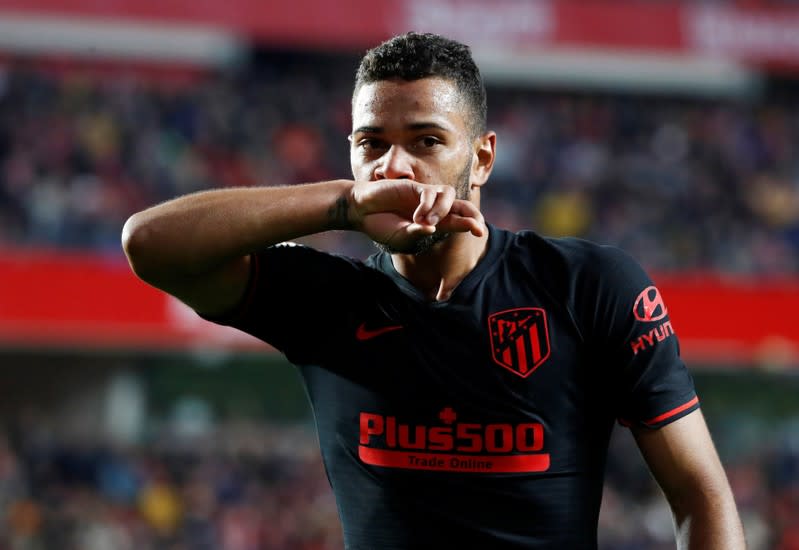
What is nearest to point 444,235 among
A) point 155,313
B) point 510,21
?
point 155,313

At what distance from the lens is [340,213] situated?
2213 mm

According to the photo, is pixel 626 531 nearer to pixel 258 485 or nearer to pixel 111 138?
pixel 258 485

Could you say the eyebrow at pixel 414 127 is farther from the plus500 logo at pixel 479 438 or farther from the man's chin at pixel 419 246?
the plus500 logo at pixel 479 438

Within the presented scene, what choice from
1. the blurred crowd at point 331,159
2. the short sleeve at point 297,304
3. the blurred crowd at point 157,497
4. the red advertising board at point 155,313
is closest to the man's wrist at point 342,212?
the short sleeve at point 297,304

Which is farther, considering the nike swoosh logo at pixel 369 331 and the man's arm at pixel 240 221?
the nike swoosh logo at pixel 369 331

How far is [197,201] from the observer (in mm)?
2270

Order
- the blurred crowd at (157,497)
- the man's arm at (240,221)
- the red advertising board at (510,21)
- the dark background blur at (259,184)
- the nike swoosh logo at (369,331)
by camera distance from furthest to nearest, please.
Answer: the red advertising board at (510,21) < the dark background blur at (259,184) < the blurred crowd at (157,497) < the nike swoosh logo at (369,331) < the man's arm at (240,221)

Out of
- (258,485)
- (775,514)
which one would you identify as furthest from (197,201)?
(775,514)

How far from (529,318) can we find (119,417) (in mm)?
12755

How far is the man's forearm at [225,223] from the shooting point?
2.21m

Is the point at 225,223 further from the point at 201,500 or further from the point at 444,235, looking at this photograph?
the point at 201,500

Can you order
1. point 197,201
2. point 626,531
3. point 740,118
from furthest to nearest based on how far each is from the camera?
point 740,118 → point 626,531 → point 197,201

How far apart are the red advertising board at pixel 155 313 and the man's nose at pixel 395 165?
33.3ft

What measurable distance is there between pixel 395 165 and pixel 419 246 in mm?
178
